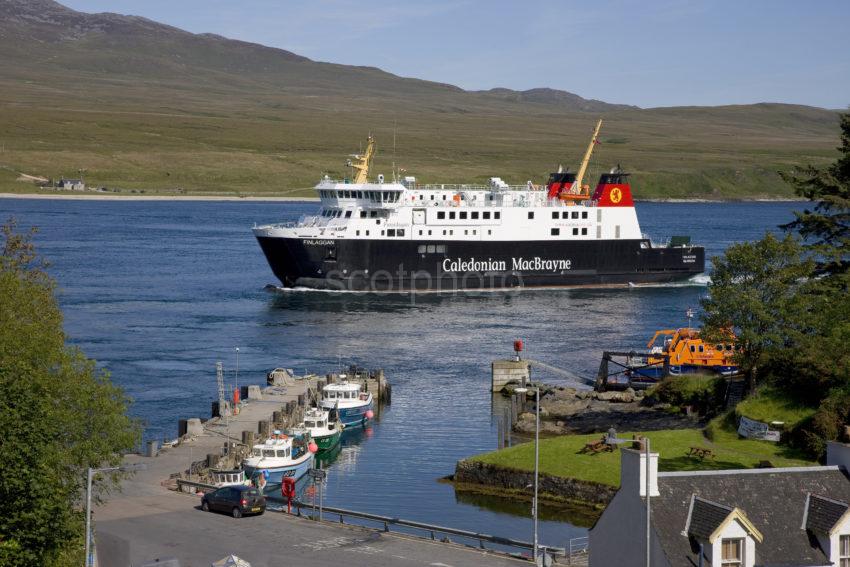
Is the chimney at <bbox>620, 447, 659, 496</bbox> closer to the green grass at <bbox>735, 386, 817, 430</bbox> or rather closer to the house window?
the house window

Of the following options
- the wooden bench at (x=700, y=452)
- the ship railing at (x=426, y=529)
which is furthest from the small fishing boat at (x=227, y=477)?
the wooden bench at (x=700, y=452)

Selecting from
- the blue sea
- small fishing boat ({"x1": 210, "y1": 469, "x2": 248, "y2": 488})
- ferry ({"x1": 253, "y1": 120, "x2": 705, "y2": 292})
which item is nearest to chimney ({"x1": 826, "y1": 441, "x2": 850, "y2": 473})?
the blue sea

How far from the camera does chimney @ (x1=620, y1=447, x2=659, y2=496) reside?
21609mm

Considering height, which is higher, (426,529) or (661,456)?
(661,456)

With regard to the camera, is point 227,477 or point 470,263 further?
point 470,263

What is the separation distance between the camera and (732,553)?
21141 mm

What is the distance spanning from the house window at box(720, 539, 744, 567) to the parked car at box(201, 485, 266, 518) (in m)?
13.7

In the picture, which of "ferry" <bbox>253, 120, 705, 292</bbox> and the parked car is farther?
"ferry" <bbox>253, 120, 705, 292</bbox>

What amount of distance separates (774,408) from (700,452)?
333 cm

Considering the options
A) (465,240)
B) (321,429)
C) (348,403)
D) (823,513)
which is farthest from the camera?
(465,240)

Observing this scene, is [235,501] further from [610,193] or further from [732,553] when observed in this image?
[610,193]

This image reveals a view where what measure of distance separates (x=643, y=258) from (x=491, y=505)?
213 ft

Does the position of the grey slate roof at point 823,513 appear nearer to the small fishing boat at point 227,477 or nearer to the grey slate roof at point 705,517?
the grey slate roof at point 705,517

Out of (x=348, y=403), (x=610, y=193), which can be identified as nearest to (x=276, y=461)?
(x=348, y=403)
